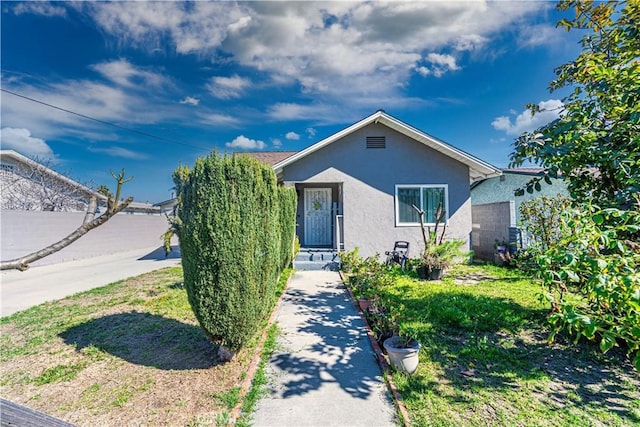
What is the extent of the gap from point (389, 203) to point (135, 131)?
18.1 metres

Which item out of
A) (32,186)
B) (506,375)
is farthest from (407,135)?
(32,186)

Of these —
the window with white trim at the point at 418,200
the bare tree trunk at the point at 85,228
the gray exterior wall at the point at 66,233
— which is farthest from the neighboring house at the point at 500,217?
the gray exterior wall at the point at 66,233

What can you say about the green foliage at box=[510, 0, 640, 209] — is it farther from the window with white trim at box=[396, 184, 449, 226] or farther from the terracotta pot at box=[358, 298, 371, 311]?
the window with white trim at box=[396, 184, 449, 226]

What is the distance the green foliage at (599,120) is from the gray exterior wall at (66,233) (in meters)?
17.2

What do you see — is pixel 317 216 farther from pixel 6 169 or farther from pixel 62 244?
pixel 6 169

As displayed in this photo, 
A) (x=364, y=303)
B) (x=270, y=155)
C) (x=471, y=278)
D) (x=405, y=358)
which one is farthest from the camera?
(x=270, y=155)

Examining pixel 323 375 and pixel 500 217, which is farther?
pixel 500 217

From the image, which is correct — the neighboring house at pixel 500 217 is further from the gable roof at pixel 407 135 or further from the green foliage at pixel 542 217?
the gable roof at pixel 407 135

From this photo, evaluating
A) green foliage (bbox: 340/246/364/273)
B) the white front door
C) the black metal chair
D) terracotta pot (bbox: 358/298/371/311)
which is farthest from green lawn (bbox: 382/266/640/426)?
the white front door

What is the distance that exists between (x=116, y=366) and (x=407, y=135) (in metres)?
10.7

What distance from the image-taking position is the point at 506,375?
12.4 ft

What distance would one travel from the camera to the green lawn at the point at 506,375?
3057mm

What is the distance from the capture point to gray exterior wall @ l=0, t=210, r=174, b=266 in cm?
1188

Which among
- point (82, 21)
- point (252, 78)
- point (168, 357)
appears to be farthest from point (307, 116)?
point (168, 357)
